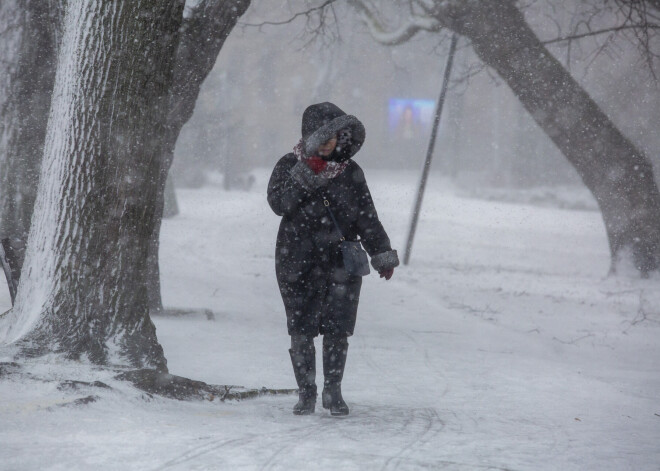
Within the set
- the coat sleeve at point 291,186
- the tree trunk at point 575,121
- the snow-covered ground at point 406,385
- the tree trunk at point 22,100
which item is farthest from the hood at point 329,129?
the tree trunk at point 575,121

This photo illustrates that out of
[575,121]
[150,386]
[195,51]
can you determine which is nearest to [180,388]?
[150,386]

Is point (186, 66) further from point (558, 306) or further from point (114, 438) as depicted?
point (558, 306)

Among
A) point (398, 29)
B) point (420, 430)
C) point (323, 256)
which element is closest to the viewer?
point (420, 430)

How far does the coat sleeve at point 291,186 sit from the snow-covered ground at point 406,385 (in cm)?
114

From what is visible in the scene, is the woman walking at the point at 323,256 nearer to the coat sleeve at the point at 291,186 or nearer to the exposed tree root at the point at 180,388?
the coat sleeve at the point at 291,186

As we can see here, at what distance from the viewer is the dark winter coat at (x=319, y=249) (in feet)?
12.5

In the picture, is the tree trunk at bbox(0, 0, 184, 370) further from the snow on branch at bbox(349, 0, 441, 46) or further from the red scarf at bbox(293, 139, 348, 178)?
the snow on branch at bbox(349, 0, 441, 46)

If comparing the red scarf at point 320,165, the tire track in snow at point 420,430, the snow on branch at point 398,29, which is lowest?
the tire track in snow at point 420,430

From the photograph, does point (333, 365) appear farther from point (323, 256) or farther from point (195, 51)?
point (195, 51)

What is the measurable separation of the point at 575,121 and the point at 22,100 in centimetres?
800

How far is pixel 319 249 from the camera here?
384cm

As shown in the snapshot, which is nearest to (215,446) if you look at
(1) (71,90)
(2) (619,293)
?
(1) (71,90)

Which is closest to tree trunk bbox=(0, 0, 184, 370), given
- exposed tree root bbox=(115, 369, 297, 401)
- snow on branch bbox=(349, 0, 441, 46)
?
exposed tree root bbox=(115, 369, 297, 401)

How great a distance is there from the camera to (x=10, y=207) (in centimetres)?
598
